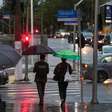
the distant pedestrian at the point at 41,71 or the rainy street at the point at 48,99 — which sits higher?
the distant pedestrian at the point at 41,71

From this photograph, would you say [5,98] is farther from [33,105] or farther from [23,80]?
[23,80]

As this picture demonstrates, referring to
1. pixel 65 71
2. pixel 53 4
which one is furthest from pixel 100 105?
pixel 53 4

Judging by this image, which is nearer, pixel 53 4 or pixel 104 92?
pixel 104 92

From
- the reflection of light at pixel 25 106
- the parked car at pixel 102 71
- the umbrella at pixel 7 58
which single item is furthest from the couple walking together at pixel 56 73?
the parked car at pixel 102 71

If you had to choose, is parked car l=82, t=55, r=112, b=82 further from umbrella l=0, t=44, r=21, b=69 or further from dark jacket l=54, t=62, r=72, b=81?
umbrella l=0, t=44, r=21, b=69

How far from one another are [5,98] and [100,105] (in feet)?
16.0

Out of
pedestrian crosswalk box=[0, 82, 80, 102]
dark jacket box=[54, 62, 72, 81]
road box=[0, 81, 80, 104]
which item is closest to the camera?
dark jacket box=[54, 62, 72, 81]

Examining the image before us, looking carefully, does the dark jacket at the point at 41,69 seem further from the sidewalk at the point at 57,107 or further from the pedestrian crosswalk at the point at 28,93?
the pedestrian crosswalk at the point at 28,93

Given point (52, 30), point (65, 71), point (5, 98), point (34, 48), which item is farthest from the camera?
point (52, 30)

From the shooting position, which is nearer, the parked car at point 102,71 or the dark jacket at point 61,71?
the dark jacket at point 61,71

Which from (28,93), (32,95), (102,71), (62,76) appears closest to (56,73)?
(62,76)

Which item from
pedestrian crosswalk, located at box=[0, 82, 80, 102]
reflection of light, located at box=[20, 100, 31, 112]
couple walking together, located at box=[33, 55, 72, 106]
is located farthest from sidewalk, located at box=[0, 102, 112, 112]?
pedestrian crosswalk, located at box=[0, 82, 80, 102]

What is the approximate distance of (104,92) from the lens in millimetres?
26781

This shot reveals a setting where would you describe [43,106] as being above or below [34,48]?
below
